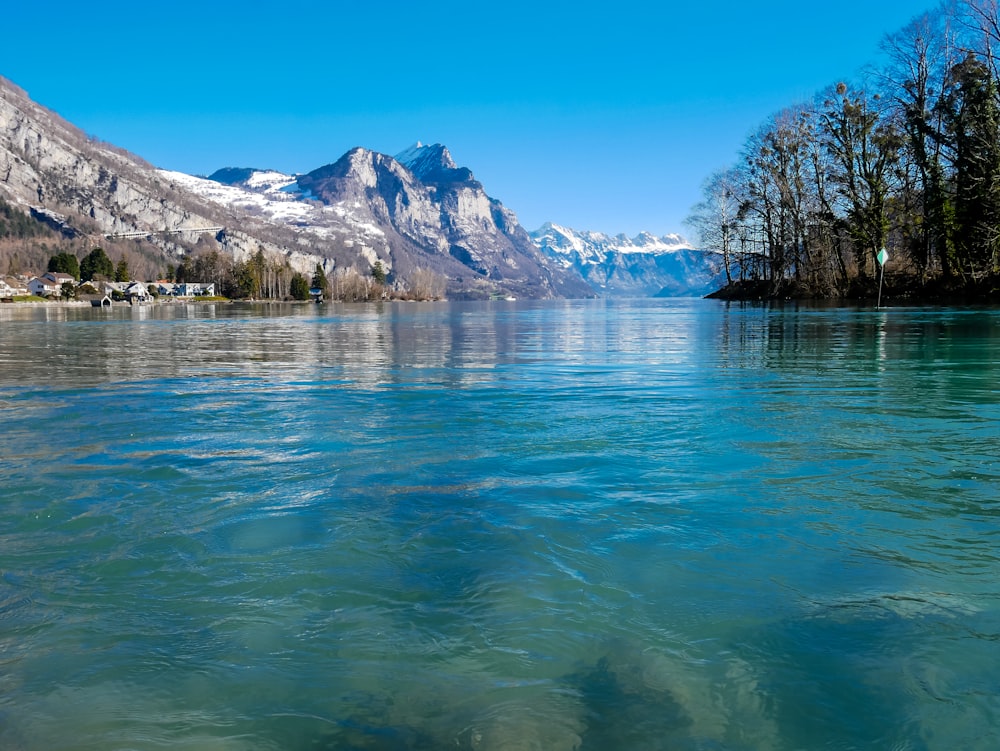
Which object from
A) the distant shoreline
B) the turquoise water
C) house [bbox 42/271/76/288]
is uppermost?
house [bbox 42/271/76/288]

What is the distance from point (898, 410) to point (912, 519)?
18.6 ft

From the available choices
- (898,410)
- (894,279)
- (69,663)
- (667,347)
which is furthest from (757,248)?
(69,663)

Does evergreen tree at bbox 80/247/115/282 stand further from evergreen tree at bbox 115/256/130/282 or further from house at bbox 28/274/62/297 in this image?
house at bbox 28/274/62/297

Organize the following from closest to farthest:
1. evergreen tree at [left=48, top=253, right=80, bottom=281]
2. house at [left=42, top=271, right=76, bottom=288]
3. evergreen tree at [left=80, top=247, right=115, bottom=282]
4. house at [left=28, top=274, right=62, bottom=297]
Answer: house at [left=28, top=274, right=62, bottom=297] → house at [left=42, top=271, right=76, bottom=288] → evergreen tree at [left=80, top=247, right=115, bottom=282] → evergreen tree at [left=48, top=253, right=80, bottom=281]

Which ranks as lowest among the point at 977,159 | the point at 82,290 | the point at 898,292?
the point at 898,292

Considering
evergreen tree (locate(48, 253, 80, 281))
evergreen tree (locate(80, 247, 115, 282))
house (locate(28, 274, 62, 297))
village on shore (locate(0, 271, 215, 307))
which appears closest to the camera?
village on shore (locate(0, 271, 215, 307))

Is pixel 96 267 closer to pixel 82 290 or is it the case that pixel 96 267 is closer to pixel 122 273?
pixel 122 273

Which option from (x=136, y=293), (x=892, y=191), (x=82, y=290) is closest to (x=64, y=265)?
(x=82, y=290)

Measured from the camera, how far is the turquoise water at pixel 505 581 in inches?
126

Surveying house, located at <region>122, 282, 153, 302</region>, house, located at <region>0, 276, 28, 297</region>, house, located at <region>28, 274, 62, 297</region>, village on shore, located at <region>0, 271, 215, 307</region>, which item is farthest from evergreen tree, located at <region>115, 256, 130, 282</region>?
house, located at <region>0, 276, 28, 297</region>

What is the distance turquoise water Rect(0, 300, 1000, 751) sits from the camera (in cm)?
319

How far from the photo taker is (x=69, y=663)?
144 inches

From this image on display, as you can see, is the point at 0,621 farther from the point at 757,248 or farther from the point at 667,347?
the point at 757,248

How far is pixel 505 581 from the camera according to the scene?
15.1 feet
